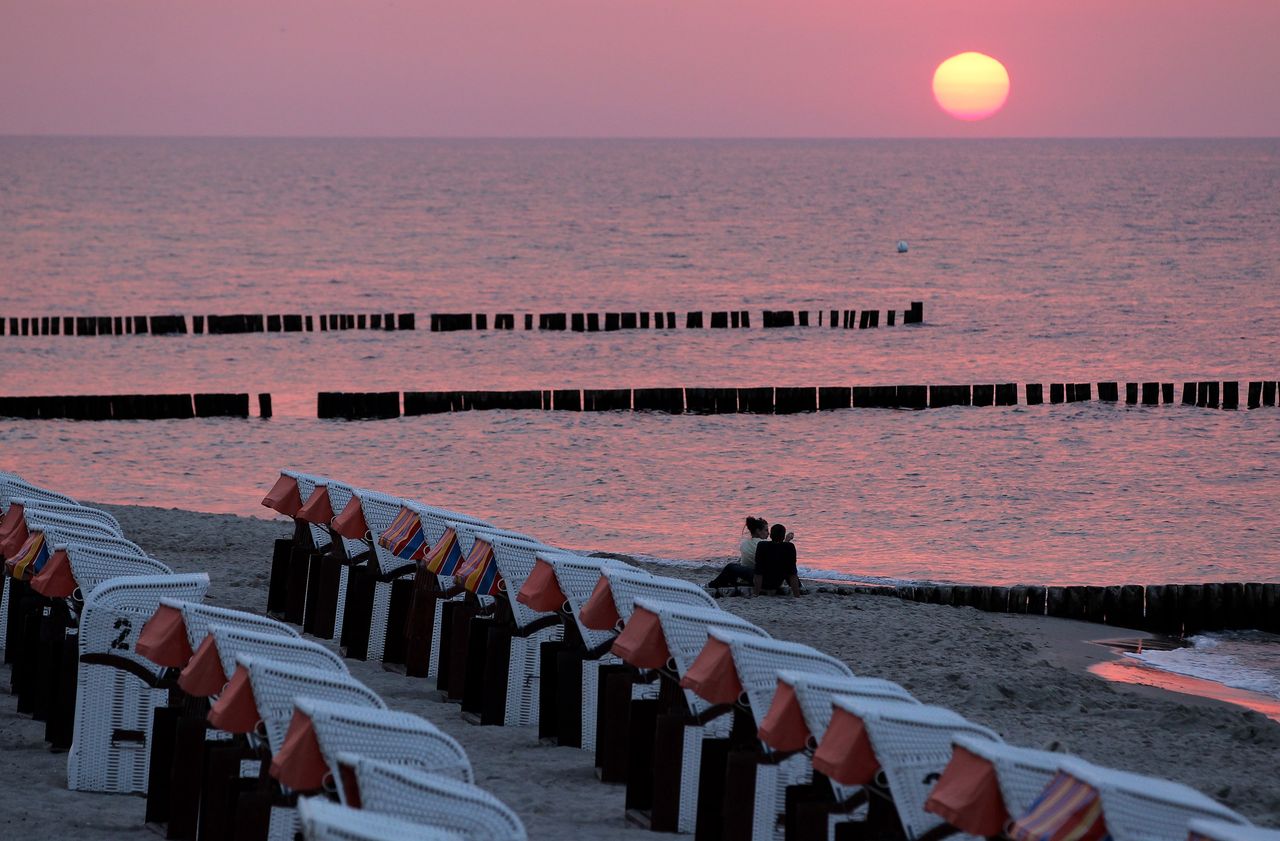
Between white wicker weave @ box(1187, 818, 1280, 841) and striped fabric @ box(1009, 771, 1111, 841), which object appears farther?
striped fabric @ box(1009, 771, 1111, 841)

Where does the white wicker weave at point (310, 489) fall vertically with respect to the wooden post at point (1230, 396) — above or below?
below

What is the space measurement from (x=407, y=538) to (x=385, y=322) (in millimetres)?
48843

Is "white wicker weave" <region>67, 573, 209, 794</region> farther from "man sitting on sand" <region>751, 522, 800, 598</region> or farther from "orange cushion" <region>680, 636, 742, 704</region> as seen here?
"man sitting on sand" <region>751, 522, 800, 598</region>

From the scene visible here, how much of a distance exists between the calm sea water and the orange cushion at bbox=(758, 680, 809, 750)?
14.5 metres

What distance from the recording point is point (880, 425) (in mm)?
37250

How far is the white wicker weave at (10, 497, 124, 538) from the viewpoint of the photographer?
11453 mm

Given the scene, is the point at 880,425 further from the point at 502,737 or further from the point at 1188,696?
the point at 502,737

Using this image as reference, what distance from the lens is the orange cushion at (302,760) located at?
6.19 meters

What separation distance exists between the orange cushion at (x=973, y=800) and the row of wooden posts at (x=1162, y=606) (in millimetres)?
11029

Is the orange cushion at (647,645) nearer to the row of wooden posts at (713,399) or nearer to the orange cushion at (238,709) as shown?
the orange cushion at (238,709)

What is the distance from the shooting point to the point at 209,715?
23.2 ft

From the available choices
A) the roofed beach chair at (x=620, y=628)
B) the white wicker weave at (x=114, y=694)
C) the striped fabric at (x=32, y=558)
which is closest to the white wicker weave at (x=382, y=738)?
the roofed beach chair at (x=620, y=628)

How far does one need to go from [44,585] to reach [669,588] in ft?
10.9

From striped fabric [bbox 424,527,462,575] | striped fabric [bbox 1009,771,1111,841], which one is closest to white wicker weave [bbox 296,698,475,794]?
striped fabric [bbox 1009,771,1111,841]
